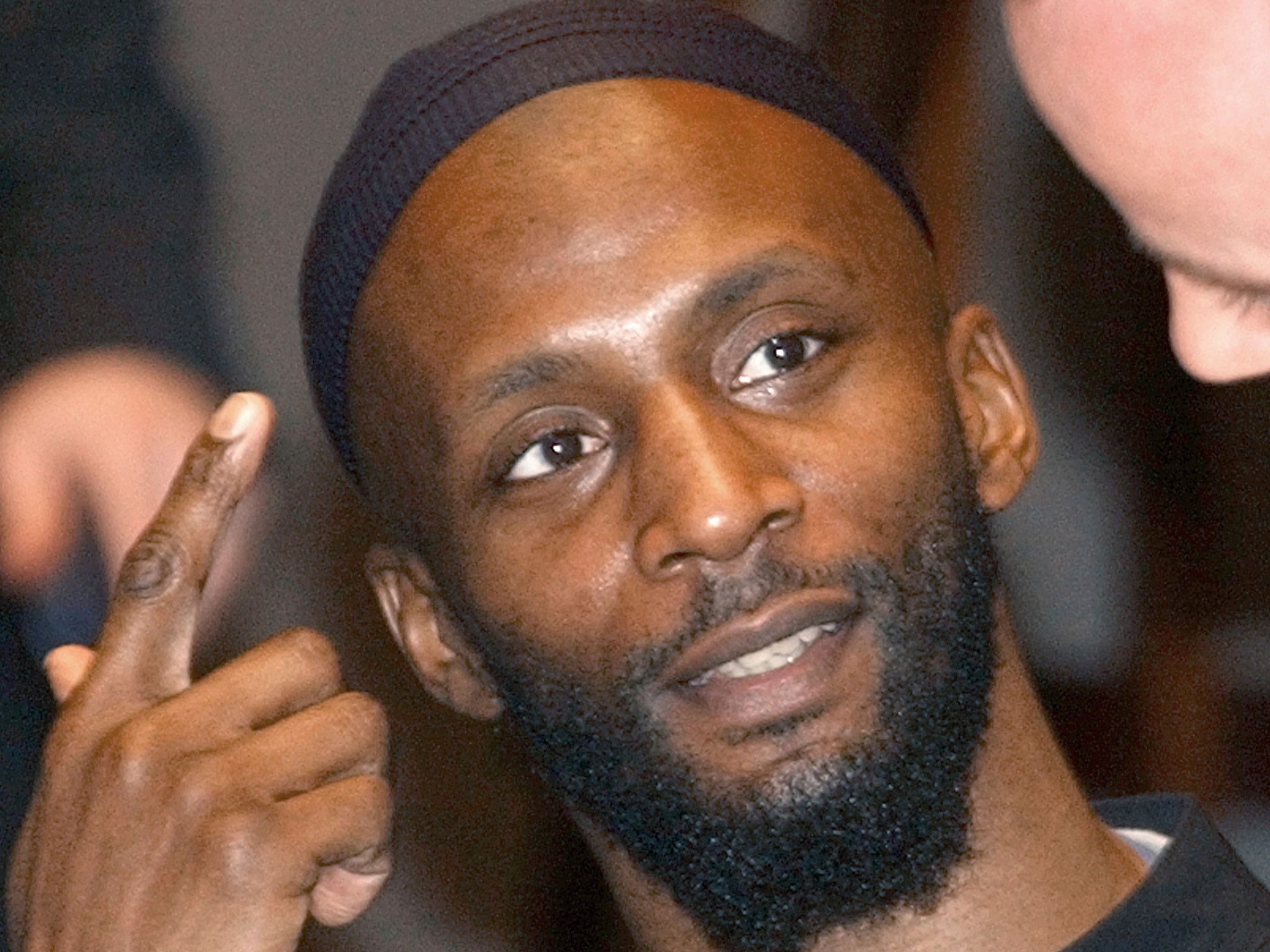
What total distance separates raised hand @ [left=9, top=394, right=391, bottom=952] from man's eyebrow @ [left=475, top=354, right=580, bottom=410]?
0.22 m

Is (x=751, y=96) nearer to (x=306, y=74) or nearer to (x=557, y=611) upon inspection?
(x=557, y=611)

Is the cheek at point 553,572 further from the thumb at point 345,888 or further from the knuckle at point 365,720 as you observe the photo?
the thumb at point 345,888

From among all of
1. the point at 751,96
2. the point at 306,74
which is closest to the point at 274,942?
the point at 751,96

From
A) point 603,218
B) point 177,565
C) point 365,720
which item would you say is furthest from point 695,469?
point 177,565

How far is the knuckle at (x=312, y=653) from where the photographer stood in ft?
6.97

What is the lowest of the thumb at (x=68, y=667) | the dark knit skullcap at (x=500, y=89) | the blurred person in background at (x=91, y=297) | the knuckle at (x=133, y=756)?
the knuckle at (x=133, y=756)

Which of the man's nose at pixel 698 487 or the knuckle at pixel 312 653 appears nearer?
the man's nose at pixel 698 487

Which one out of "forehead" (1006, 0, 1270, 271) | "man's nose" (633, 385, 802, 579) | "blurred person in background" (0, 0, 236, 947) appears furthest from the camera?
"blurred person in background" (0, 0, 236, 947)

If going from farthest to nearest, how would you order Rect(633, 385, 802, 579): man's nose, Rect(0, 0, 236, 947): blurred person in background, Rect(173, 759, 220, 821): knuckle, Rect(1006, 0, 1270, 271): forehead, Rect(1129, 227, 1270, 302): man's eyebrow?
Rect(0, 0, 236, 947): blurred person in background → Rect(173, 759, 220, 821): knuckle → Rect(633, 385, 802, 579): man's nose → Rect(1129, 227, 1270, 302): man's eyebrow → Rect(1006, 0, 1270, 271): forehead

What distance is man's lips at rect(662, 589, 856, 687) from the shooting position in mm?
1958

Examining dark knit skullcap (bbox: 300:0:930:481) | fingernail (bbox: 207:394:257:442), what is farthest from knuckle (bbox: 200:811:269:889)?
dark knit skullcap (bbox: 300:0:930:481)

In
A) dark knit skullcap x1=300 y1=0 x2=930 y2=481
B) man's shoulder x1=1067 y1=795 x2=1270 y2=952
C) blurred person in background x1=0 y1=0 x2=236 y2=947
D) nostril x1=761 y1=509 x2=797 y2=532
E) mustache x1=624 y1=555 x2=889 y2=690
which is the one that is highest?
blurred person in background x1=0 y1=0 x2=236 y2=947

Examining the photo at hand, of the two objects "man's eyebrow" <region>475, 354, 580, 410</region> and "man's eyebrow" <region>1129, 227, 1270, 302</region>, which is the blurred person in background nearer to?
"man's eyebrow" <region>475, 354, 580, 410</region>

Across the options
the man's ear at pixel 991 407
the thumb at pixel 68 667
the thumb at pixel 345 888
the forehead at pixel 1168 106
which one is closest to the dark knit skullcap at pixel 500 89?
the man's ear at pixel 991 407
